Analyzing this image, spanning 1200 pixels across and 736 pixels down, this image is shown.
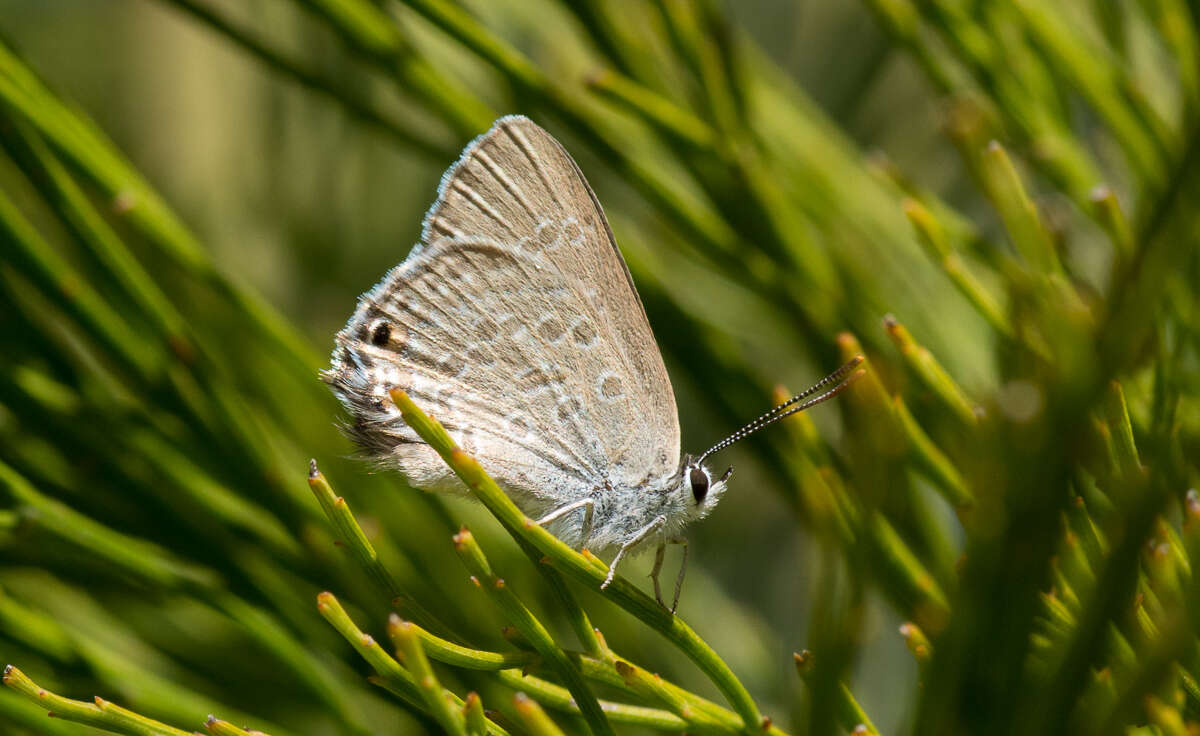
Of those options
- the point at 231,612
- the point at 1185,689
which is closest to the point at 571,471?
the point at 231,612

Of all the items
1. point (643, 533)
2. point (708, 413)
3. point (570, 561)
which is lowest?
point (570, 561)

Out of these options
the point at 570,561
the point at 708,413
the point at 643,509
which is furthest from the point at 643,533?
the point at 570,561

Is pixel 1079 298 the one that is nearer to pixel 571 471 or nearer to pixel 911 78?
pixel 571 471

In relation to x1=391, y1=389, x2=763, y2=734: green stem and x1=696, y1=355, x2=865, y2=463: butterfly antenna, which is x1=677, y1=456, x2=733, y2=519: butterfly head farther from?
x1=391, y1=389, x2=763, y2=734: green stem

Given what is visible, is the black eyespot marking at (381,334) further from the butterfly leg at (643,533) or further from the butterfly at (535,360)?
the butterfly leg at (643,533)

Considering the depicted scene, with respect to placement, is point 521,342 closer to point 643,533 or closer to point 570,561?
point 643,533

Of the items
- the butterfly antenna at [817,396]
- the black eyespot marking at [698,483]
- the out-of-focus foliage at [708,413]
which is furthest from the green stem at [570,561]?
the black eyespot marking at [698,483]
